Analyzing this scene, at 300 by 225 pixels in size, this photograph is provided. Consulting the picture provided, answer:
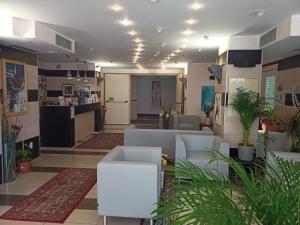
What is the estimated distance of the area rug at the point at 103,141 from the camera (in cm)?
699

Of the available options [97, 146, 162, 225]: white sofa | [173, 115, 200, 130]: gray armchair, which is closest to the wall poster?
[173, 115, 200, 130]: gray armchair

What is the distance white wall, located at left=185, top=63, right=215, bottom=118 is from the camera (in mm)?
8742

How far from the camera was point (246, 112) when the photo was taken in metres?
4.38

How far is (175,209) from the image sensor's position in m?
1.08

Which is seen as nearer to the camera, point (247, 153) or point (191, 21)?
point (191, 21)

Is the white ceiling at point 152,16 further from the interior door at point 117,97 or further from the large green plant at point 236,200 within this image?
the interior door at point 117,97

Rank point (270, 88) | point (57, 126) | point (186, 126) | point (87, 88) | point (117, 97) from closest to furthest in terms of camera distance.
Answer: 1. point (57, 126)
2. point (270, 88)
3. point (186, 126)
4. point (87, 88)
5. point (117, 97)

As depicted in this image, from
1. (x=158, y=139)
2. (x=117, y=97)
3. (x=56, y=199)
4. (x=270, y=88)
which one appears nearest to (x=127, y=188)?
(x=56, y=199)

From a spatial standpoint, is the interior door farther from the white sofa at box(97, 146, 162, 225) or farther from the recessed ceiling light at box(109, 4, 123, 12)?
the white sofa at box(97, 146, 162, 225)

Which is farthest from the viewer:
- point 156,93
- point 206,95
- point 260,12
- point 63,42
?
point 156,93

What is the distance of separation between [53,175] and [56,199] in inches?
42.8

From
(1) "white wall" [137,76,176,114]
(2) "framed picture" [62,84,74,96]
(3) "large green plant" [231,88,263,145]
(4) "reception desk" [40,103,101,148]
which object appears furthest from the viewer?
(1) "white wall" [137,76,176,114]

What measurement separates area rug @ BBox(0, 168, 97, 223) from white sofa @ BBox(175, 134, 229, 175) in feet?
5.17

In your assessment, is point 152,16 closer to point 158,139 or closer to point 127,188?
point 127,188
